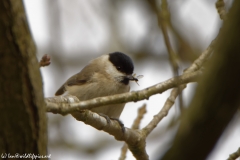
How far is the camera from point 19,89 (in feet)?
5.05

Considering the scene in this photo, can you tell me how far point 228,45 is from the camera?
1226 millimetres

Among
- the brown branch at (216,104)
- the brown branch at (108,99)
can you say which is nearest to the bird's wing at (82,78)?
the brown branch at (108,99)

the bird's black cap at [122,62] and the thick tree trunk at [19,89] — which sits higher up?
the bird's black cap at [122,62]

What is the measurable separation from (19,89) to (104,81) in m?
3.23

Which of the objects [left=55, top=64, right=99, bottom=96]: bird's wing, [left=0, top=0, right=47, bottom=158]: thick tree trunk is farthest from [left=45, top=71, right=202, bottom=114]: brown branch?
[left=55, top=64, right=99, bottom=96]: bird's wing

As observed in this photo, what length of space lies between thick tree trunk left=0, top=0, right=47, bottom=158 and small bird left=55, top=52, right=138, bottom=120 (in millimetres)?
2813

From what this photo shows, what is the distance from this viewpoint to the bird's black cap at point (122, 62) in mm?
5035

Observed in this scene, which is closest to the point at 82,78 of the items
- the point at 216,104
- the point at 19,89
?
the point at 19,89

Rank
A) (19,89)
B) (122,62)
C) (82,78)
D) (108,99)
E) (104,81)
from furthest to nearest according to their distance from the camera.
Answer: (122,62)
(82,78)
(104,81)
(108,99)
(19,89)

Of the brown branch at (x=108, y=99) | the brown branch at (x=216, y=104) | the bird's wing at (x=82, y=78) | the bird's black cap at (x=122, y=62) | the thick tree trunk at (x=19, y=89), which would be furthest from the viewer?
the bird's black cap at (x=122, y=62)

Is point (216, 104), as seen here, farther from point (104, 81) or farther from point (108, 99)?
point (104, 81)

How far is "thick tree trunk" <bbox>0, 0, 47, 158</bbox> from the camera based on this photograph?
146cm

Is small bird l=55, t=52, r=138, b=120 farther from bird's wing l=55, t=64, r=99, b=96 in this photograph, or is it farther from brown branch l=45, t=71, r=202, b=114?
brown branch l=45, t=71, r=202, b=114

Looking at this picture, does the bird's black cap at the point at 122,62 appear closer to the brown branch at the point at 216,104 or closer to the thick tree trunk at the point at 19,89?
the thick tree trunk at the point at 19,89
